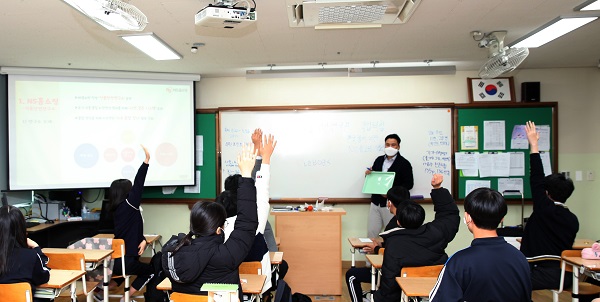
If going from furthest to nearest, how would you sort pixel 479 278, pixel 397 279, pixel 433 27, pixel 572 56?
1. pixel 572 56
2. pixel 433 27
3. pixel 397 279
4. pixel 479 278

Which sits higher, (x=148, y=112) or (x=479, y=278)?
(x=148, y=112)

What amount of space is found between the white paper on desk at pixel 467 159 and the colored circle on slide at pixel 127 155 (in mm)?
4278

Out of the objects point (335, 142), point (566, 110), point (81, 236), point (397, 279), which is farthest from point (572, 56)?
point (81, 236)

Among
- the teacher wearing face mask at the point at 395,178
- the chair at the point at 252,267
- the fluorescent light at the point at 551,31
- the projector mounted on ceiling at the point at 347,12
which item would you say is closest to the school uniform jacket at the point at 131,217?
the chair at the point at 252,267

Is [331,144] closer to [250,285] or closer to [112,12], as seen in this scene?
[250,285]

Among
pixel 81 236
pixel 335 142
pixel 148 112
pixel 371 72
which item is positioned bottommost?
pixel 81 236

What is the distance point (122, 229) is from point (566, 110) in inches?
223

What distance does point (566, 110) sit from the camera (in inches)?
216

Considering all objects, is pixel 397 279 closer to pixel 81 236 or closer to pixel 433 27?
pixel 433 27

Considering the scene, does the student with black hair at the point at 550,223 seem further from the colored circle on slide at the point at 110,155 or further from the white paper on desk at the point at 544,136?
the colored circle on slide at the point at 110,155

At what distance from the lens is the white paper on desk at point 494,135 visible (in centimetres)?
543

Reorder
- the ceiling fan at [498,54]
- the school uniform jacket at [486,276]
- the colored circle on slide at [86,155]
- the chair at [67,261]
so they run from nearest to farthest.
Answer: the school uniform jacket at [486,276] → the chair at [67,261] → the ceiling fan at [498,54] → the colored circle on slide at [86,155]

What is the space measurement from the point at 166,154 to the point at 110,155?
688 millimetres

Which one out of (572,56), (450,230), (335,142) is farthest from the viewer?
(335,142)
